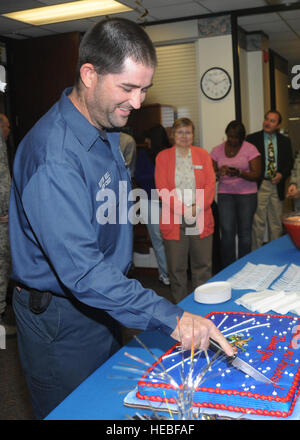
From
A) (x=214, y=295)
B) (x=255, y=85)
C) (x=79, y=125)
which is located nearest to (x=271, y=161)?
(x=255, y=85)

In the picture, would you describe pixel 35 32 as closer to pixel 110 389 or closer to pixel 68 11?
pixel 68 11

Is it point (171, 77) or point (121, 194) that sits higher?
point (171, 77)

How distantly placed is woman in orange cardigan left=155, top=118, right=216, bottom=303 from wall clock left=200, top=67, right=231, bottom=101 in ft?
6.38

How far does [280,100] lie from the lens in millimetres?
8414

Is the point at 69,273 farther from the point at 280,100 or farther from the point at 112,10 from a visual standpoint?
the point at 280,100

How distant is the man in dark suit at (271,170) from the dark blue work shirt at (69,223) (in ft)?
12.8

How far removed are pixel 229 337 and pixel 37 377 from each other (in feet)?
1.86

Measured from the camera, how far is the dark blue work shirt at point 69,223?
45.6 inches

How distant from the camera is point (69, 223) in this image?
1161mm

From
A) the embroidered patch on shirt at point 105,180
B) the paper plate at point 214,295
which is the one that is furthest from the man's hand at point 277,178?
the embroidered patch on shirt at point 105,180

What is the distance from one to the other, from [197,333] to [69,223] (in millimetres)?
384

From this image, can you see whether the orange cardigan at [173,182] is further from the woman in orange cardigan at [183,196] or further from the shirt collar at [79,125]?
the shirt collar at [79,125]

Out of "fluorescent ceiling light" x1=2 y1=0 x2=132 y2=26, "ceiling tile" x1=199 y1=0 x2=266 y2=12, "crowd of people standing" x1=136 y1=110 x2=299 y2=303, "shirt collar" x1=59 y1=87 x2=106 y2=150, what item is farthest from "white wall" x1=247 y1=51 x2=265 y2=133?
"shirt collar" x1=59 y1=87 x2=106 y2=150
